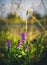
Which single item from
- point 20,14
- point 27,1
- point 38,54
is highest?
point 27,1

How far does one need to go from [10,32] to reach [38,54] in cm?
33

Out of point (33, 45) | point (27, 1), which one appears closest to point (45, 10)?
point (27, 1)

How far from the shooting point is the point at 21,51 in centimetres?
194

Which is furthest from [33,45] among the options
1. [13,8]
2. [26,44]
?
[13,8]

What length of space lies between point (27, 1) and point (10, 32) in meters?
0.33

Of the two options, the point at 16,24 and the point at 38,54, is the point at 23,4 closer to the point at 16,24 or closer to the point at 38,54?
the point at 16,24

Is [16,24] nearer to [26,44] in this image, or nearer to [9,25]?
[9,25]

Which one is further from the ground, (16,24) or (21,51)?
(16,24)

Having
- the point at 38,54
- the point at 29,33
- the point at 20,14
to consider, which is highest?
the point at 20,14

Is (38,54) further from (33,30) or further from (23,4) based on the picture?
(23,4)

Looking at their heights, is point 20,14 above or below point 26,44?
above

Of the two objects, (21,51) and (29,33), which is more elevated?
(29,33)

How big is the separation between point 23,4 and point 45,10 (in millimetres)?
216

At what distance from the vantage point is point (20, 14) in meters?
2.01
